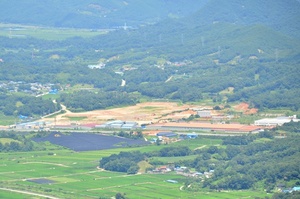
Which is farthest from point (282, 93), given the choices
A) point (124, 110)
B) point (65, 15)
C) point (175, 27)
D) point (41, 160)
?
point (65, 15)

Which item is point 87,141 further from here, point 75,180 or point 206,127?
point 75,180

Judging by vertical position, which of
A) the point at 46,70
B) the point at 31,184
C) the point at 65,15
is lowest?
the point at 31,184

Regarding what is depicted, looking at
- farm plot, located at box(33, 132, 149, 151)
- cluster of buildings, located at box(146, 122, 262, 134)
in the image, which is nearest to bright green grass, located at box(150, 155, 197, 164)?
farm plot, located at box(33, 132, 149, 151)

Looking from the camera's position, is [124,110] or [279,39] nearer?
[124,110]

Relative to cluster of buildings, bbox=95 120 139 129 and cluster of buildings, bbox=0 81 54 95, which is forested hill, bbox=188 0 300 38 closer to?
cluster of buildings, bbox=0 81 54 95

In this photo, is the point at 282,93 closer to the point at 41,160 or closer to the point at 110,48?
the point at 41,160

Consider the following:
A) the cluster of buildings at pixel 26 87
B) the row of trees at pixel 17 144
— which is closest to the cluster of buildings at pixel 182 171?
the row of trees at pixel 17 144
